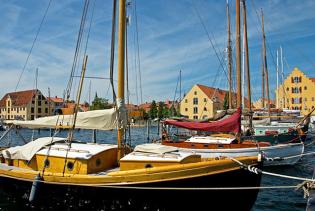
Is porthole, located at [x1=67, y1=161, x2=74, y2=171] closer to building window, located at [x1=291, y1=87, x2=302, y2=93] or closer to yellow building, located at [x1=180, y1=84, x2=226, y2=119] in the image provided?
yellow building, located at [x1=180, y1=84, x2=226, y2=119]

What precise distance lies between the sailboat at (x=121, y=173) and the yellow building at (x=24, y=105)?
102844 millimetres

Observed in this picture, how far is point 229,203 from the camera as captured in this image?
31.4 feet

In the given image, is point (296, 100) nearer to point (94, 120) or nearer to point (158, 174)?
point (94, 120)

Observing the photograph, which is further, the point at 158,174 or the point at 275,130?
the point at 275,130

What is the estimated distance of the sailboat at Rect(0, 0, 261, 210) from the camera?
917cm

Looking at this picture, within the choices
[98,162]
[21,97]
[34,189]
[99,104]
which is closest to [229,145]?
[98,162]

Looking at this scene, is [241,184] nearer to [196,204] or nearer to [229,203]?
[229,203]

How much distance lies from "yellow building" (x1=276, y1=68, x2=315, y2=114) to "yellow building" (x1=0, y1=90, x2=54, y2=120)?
75.8 metres

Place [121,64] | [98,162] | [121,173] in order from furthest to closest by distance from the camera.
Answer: [121,64] < [98,162] < [121,173]

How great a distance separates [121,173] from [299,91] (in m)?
84.7

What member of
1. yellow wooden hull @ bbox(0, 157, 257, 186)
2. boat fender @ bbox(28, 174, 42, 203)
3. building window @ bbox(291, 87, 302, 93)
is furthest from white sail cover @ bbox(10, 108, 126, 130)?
building window @ bbox(291, 87, 302, 93)

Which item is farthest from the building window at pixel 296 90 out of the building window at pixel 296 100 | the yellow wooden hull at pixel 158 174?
the yellow wooden hull at pixel 158 174

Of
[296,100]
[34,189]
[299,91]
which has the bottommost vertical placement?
[34,189]

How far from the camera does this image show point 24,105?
4358 inches
